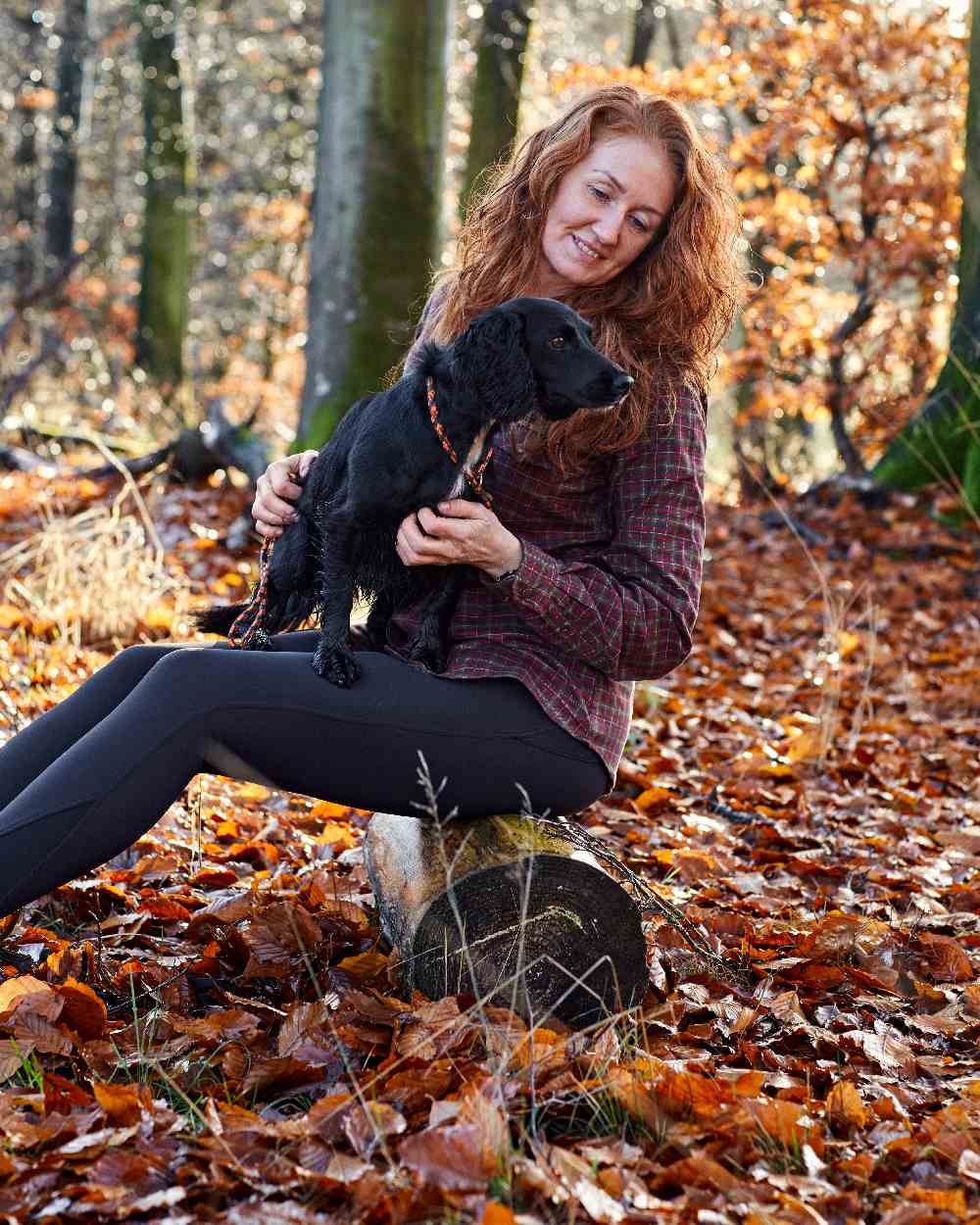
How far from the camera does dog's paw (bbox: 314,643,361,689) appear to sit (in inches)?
102

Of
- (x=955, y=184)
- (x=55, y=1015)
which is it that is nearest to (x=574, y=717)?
(x=55, y=1015)

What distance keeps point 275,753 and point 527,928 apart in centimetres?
63

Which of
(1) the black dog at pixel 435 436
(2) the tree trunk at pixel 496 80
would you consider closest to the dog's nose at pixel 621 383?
(1) the black dog at pixel 435 436

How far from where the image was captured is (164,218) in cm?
Answer: 1541

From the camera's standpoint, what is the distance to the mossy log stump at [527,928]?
2.57m

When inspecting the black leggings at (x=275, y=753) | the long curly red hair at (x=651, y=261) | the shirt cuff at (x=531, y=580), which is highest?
the long curly red hair at (x=651, y=261)

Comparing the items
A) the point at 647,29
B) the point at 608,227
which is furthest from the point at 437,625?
the point at 647,29

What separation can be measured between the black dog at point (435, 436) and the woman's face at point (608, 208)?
0.36 m

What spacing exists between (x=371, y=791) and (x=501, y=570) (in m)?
0.53

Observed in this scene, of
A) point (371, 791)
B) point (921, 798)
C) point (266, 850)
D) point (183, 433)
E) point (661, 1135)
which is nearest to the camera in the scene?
point (661, 1135)

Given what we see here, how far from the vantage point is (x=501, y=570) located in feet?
8.56

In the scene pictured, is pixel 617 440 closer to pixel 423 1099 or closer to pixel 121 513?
pixel 423 1099

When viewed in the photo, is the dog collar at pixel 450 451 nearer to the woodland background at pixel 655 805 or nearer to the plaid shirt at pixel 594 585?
the plaid shirt at pixel 594 585

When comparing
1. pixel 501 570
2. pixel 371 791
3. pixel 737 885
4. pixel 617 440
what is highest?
pixel 617 440
